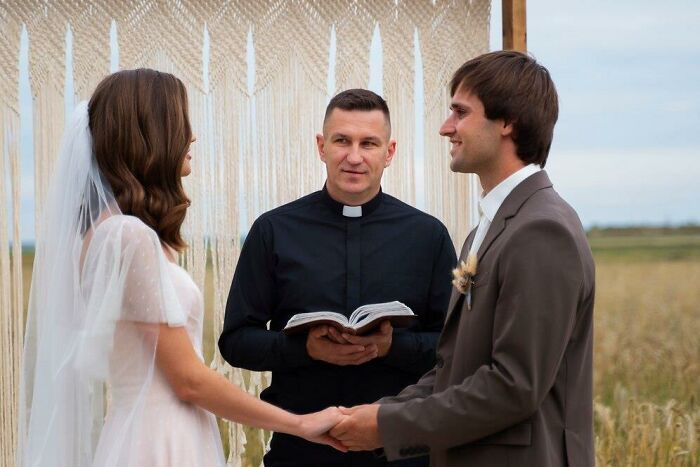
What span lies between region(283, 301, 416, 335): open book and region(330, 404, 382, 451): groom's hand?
240mm

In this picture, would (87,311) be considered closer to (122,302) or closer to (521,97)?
(122,302)

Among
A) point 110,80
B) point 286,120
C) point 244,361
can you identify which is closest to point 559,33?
point 286,120

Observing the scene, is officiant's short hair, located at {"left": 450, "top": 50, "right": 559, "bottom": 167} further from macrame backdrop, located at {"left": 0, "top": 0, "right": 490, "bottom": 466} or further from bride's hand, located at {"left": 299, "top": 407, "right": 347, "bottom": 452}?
macrame backdrop, located at {"left": 0, "top": 0, "right": 490, "bottom": 466}

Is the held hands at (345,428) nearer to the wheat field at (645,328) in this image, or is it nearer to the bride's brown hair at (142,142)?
the bride's brown hair at (142,142)

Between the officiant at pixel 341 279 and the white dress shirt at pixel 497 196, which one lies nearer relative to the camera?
the white dress shirt at pixel 497 196

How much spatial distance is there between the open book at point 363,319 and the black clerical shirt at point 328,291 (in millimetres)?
174

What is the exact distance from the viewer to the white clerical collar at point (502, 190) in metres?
2.29

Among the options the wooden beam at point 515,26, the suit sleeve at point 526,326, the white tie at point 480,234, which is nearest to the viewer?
the suit sleeve at point 526,326

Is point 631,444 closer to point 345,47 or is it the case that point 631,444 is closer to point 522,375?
point 345,47

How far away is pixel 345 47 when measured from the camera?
3.89 m

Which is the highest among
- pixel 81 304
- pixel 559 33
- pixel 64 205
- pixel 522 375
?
pixel 559 33

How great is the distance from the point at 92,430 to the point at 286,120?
5.90ft

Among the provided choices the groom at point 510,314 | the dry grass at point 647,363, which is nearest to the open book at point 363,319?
the groom at point 510,314

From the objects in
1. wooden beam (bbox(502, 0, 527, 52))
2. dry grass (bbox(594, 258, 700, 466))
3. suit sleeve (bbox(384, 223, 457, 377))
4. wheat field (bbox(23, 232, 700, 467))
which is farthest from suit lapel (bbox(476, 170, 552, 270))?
wheat field (bbox(23, 232, 700, 467))
